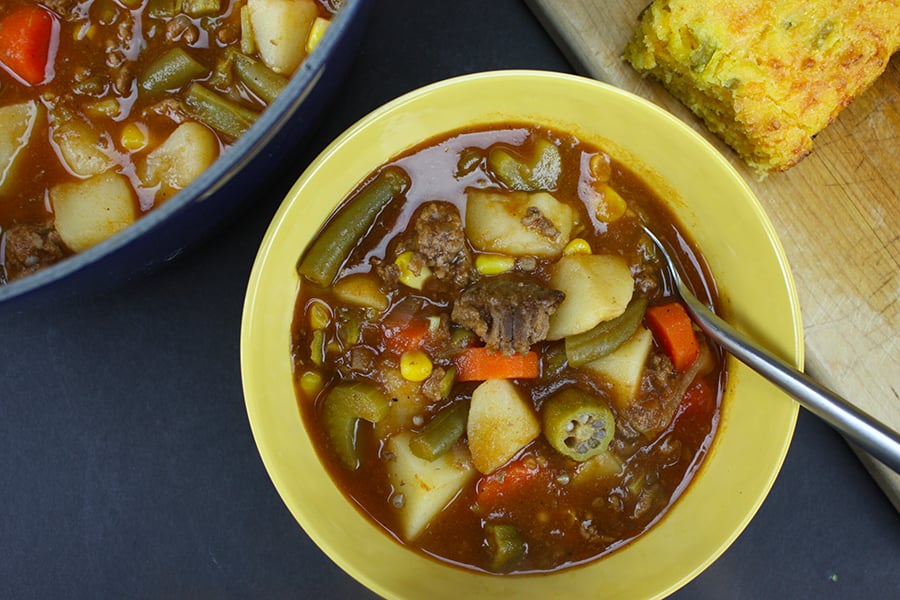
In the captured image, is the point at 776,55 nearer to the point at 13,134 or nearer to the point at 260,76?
the point at 260,76

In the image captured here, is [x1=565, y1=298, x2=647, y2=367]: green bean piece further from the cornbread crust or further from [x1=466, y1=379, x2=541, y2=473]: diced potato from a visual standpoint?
the cornbread crust

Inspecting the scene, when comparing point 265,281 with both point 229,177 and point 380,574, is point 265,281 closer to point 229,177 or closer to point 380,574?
point 229,177

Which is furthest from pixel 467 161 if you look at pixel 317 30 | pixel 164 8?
pixel 164 8

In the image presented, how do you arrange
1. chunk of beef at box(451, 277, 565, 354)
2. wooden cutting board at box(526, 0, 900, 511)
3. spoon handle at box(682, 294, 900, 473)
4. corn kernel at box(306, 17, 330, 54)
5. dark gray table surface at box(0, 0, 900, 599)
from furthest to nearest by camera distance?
dark gray table surface at box(0, 0, 900, 599) → wooden cutting board at box(526, 0, 900, 511) → corn kernel at box(306, 17, 330, 54) → chunk of beef at box(451, 277, 565, 354) → spoon handle at box(682, 294, 900, 473)

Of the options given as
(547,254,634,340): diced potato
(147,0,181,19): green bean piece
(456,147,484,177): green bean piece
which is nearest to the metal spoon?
(547,254,634,340): diced potato

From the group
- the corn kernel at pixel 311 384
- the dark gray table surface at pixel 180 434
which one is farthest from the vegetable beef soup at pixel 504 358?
the dark gray table surface at pixel 180 434

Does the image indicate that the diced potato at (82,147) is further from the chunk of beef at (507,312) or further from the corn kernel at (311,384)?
the chunk of beef at (507,312)

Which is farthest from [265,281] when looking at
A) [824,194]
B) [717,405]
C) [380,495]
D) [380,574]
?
[824,194]
